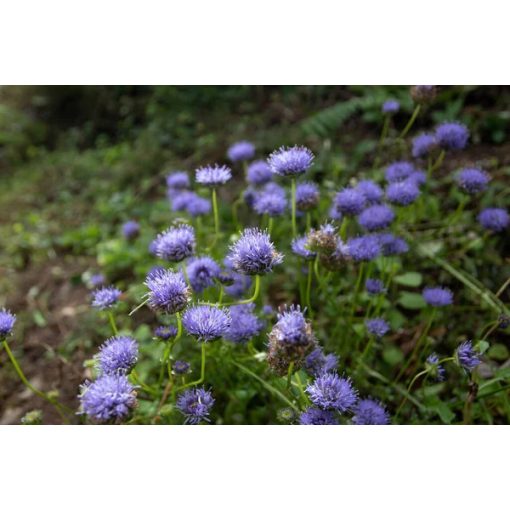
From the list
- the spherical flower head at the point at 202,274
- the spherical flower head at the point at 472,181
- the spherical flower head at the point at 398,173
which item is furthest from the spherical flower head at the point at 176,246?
the spherical flower head at the point at 472,181

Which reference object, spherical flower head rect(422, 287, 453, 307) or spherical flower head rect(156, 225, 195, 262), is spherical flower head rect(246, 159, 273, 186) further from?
spherical flower head rect(422, 287, 453, 307)

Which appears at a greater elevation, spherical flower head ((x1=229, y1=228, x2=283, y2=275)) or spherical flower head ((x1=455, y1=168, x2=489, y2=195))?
spherical flower head ((x1=229, y1=228, x2=283, y2=275))

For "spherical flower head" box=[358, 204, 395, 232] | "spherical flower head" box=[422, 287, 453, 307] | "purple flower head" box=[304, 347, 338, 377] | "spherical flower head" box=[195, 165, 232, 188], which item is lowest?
"spherical flower head" box=[422, 287, 453, 307]

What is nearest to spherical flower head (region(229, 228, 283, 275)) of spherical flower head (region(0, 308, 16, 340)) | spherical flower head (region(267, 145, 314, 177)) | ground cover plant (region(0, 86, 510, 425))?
ground cover plant (region(0, 86, 510, 425))

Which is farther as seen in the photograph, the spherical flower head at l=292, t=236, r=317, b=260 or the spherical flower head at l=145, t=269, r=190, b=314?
the spherical flower head at l=292, t=236, r=317, b=260

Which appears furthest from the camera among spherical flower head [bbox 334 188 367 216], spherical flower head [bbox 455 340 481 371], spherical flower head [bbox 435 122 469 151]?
spherical flower head [bbox 435 122 469 151]

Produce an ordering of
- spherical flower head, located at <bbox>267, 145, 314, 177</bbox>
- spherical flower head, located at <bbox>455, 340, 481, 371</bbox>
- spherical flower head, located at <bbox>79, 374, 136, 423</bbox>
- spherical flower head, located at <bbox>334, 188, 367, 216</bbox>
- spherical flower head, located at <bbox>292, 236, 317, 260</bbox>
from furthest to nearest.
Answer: spherical flower head, located at <bbox>334, 188, 367, 216</bbox>
spherical flower head, located at <bbox>292, 236, 317, 260</bbox>
spherical flower head, located at <bbox>267, 145, 314, 177</bbox>
spherical flower head, located at <bbox>455, 340, 481, 371</bbox>
spherical flower head, located at <bbox>79, 374, 136, 423</bbox>

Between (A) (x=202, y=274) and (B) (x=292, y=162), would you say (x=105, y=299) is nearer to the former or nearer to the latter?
(A) (x=202, y=274)

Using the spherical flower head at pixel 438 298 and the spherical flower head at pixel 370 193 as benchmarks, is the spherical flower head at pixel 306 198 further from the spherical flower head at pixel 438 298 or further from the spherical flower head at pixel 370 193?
the spherical flower head at pixel 438 298
